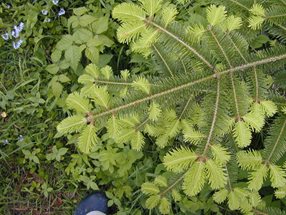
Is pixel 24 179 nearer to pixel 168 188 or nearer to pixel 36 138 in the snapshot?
pixel 36 138

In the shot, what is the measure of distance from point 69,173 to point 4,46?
40.6 inches

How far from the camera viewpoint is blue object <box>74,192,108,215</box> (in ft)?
8.12

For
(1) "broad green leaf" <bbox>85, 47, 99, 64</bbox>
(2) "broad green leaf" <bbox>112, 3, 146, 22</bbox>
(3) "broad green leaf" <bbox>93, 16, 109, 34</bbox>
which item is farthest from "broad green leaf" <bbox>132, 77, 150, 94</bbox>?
(3) "broad green leaf" <bbox>93, 16, 109, 34</bbox>

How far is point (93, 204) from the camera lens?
248cm

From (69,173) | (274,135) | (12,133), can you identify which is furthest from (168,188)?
(12,133)

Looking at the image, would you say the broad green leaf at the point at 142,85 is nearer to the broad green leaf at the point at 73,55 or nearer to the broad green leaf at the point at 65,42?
the broad green leaf at the point at 73,55

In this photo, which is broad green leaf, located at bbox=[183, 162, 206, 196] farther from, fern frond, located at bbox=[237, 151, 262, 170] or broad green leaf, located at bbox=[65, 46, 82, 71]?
broad green leaf, located at bbox=[65, 46, 82, 71]

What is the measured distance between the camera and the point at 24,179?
8.69ft

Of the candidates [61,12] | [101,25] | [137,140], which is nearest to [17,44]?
[61,12]

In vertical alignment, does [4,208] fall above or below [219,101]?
below

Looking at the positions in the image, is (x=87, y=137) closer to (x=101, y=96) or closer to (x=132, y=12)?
(x=101, y=96)

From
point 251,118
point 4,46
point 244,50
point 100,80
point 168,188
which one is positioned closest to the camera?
point 251,118

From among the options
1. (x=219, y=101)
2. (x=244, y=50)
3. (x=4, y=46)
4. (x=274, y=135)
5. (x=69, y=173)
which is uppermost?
(x=244, y=50)

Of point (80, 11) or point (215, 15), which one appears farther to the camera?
point (80, 11)
